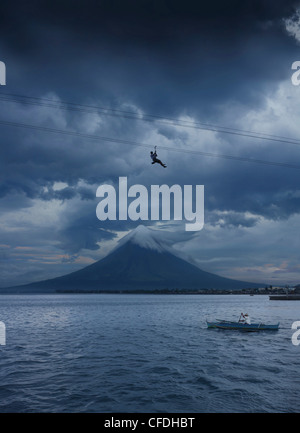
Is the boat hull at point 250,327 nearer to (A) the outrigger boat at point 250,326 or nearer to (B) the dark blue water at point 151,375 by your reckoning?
(A) the outrigger boat at point 250,326

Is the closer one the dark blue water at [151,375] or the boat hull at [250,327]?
the dark blue water at [151,375]

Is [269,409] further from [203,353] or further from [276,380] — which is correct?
[203,353]

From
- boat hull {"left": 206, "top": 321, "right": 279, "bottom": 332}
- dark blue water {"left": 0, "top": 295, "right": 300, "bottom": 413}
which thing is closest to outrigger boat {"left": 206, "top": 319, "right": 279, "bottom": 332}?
boat hull {"left": 206, "top": 321, "right": 279, "bottom": 332}

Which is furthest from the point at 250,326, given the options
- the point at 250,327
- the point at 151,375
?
the point at 151,375

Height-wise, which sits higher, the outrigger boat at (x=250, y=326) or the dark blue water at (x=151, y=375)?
the dark blue water at (x=151, y=375)

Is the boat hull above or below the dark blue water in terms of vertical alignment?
below

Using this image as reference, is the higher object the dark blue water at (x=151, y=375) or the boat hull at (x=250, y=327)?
the dark blue water at (x=151, y=375)

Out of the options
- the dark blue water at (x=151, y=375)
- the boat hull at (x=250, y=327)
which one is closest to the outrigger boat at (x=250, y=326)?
the boat hull at (x=250, y=327)

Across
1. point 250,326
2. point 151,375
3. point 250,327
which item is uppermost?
point 151,375

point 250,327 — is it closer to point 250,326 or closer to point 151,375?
point 250,326

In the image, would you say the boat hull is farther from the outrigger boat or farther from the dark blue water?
the dark blue water

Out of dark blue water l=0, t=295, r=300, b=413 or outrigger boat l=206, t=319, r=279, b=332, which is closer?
dark blue water l=0, t=295, r=300, b=413
